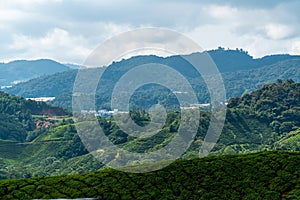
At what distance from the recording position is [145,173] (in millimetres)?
21516

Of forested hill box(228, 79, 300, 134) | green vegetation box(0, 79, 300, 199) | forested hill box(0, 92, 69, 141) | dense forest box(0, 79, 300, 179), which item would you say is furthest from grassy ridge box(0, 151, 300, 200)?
forested hill box(0, 92, 69, 141)

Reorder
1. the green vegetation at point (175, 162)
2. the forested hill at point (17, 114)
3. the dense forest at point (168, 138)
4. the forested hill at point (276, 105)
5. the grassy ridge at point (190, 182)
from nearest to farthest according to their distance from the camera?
1. the grassy ridge at point (190, 182)
2. the green vegetation at point (175, 162)
3. the dense forest at point (168, 138)
4. the forested hill at point (276, 105)
5. the forested hill at point (17, 114)

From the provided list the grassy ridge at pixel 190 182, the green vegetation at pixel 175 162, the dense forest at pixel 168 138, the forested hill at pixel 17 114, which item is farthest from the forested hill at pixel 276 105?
the grassy ridge at pixel 190 182

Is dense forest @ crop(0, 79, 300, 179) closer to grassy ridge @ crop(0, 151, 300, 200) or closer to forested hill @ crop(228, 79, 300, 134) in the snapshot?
forested hill @ crop(228, 79, 300, 134)

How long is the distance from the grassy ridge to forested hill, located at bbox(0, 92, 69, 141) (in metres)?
77.0

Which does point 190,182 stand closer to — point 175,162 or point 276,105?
point 175,162

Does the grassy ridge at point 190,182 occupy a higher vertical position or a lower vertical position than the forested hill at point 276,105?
lower

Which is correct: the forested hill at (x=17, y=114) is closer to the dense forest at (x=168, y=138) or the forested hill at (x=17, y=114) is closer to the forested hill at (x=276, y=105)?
the dense forest at (x=168, y=138)

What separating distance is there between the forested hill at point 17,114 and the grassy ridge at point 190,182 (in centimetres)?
7697

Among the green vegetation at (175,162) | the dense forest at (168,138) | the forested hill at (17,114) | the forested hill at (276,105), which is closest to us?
the green vegetation at (175,162)

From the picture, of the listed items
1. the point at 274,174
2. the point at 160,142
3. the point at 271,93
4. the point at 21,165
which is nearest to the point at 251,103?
the point at 271,93

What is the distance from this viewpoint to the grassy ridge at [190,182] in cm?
1958

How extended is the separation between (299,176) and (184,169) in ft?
16.9

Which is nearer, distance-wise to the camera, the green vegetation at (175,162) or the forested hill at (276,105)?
the green vegetation at (175,162)
